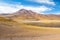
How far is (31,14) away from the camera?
2547mm

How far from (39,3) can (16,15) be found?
49 centimetres

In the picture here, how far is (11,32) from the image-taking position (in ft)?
8.03

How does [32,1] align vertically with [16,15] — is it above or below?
above

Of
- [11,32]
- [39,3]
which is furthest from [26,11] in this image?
[11,32]

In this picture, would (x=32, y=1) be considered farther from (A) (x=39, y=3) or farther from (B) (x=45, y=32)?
(B) (x=45, y=32)

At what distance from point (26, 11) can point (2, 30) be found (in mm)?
559

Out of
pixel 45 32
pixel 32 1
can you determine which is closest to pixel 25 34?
pixel 45 32

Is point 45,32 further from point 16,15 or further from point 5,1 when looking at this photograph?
point 5,1

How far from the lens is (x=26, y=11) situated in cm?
252

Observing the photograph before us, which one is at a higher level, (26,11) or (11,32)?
(26,11)

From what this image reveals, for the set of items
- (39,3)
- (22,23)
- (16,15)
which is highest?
(39,3)

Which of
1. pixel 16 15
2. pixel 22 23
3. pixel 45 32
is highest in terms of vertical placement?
pixel 16 15

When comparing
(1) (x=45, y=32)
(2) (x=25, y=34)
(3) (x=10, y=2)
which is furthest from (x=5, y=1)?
(1) (x=45, y=32)

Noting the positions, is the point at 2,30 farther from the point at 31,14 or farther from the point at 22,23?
the point at 31,14
